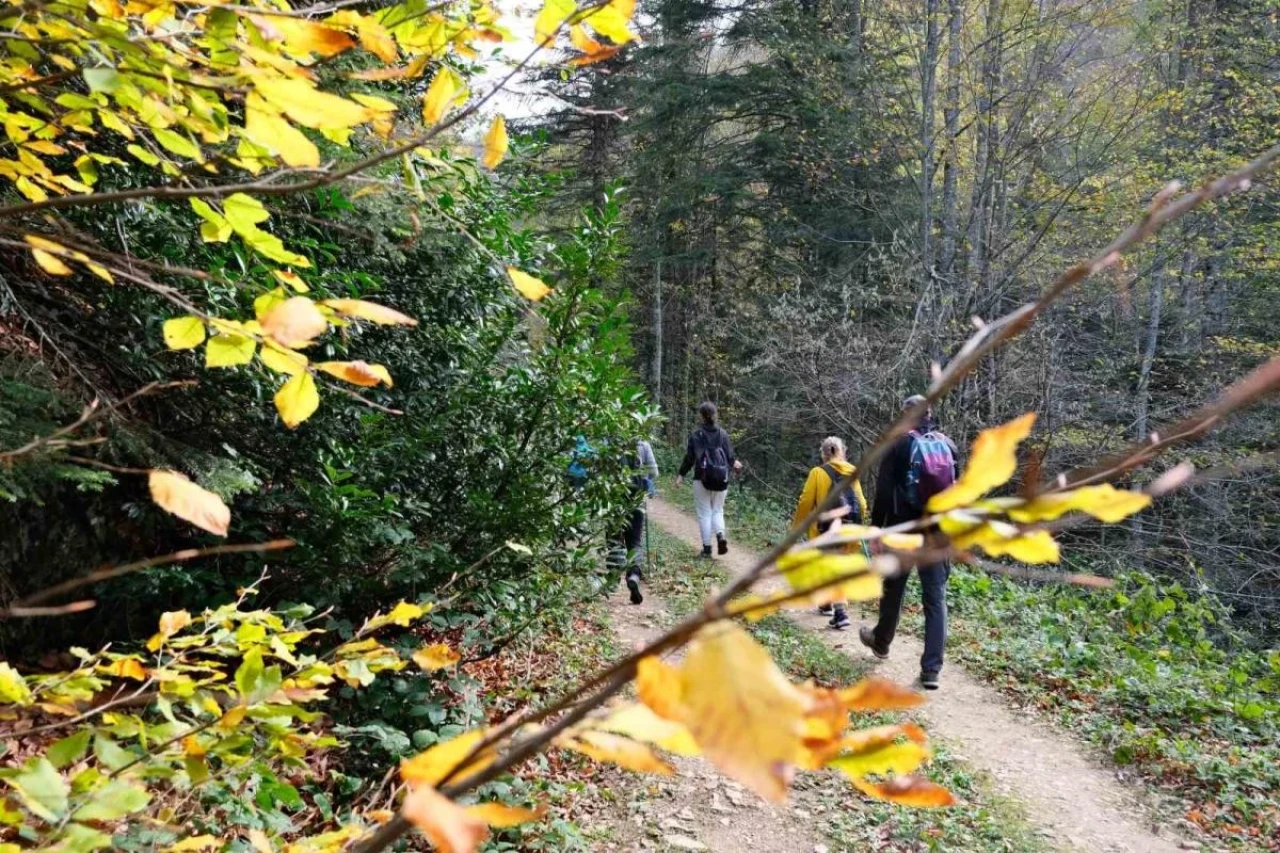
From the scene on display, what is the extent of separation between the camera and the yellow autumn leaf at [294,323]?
92 centimetres

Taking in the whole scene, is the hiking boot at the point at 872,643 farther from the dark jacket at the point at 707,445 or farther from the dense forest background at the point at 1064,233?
the dense forest background at the point at 1064,233

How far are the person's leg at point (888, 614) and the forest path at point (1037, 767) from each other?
9.6 inches

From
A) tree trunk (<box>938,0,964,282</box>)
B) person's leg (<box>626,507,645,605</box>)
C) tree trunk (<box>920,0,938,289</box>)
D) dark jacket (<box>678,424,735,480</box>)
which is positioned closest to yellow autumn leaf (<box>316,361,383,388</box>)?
person's leg (<box>626,507,645,605</box>)

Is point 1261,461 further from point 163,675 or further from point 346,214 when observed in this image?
point 346,214

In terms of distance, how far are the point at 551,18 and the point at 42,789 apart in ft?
4.20

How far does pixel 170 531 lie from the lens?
14.5 ft

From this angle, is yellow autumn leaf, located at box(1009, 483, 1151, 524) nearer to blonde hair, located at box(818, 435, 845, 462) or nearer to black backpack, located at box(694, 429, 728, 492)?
blonde hair, located at box(818, 435, 845, 462)

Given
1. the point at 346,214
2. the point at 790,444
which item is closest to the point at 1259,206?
the point at 790,444

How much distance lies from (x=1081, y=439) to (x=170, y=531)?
10831mm

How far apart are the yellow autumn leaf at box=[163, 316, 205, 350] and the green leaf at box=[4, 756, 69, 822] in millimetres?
595

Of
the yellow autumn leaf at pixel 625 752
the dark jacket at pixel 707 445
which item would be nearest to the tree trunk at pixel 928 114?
the dark jacket at pixel 707 445

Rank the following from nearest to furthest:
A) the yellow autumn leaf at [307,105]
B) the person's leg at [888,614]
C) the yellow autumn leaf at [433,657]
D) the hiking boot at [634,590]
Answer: the yellow autumn leaf at [307,105], the yellow autumn leaf at [433,657], the person's leg at [888,614], the hiking boot at [634,590]

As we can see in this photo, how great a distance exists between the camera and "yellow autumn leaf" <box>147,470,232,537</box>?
0.90 meters

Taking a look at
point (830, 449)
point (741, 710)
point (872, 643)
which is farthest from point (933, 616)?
point (741, 710)
